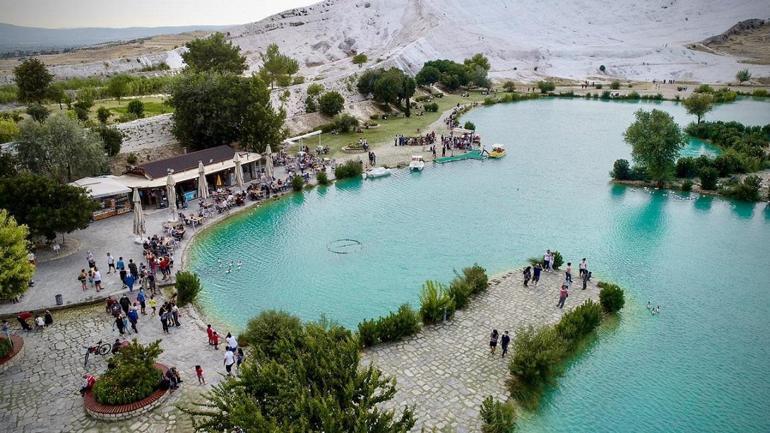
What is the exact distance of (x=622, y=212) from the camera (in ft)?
107

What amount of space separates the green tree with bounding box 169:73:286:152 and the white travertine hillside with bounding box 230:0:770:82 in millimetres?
46919

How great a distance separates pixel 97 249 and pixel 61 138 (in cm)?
1000

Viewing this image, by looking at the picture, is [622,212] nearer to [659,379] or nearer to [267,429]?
[659,379]

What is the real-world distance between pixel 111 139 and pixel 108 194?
7782 mm

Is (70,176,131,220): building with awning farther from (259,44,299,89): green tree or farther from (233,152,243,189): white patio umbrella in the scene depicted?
(259,44,299,89): green tree

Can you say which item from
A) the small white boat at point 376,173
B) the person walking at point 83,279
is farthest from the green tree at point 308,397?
the small white boat at point 376,173

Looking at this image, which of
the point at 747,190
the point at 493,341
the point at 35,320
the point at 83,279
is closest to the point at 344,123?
the point at 83,279

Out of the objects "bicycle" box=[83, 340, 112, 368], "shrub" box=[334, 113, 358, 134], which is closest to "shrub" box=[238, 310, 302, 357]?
"bicycle" box=[83, 340, 112, 368]

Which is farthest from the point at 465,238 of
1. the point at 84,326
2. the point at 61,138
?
the point at 61,138

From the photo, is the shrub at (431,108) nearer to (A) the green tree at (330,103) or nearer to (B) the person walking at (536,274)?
(A) the green tree at (330,103)

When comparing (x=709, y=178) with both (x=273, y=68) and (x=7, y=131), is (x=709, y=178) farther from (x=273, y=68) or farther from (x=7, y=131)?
(x=273, y=68)

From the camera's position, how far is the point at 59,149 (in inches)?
1234

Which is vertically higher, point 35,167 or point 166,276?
point 35,167

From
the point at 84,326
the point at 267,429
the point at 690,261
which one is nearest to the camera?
the point at 267,429
